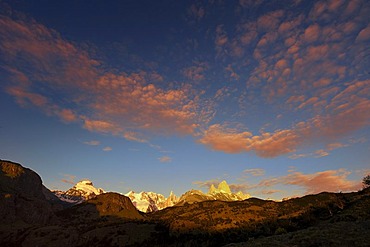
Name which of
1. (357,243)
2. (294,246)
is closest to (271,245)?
(294,246)

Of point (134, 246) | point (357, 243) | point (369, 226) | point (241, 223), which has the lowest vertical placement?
point (357, 243)

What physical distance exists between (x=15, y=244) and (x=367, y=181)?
731 ft

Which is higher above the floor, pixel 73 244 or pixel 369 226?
pixel 73 244

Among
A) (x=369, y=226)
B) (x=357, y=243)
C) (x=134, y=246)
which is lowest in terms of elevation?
(x=357, y=243)

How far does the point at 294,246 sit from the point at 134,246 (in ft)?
625

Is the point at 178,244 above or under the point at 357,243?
above

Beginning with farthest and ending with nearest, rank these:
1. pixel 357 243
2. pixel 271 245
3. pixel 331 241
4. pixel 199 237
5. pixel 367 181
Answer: pixel 199 237 → pixel 367 181 → pixel 271 245 → pixel 331 241 → pixel 357 243

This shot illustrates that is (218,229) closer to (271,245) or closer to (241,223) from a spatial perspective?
(241,223)

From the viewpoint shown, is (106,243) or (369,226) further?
(106,243)

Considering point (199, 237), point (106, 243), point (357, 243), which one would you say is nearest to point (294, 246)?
point (357, 243)

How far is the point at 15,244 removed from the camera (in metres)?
196

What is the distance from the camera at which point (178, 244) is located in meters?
196

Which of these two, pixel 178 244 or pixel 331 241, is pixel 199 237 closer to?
pixel 178 244

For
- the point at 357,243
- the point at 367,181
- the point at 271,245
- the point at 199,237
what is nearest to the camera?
the point at 357,243
